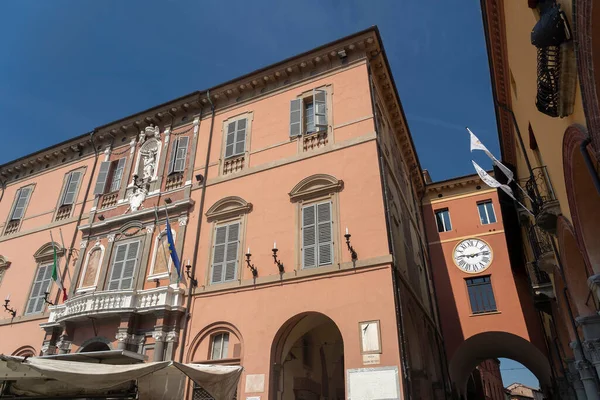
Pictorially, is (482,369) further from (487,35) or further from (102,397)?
(102,397)

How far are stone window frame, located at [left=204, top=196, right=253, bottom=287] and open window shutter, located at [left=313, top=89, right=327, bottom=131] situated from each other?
3.36 meters

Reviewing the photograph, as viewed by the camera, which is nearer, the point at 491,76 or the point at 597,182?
the point at 597,182

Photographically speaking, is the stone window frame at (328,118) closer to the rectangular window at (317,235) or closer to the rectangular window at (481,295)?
the rectangular window at (317,235)

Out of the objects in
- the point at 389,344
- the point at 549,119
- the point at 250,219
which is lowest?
the point at 389,344

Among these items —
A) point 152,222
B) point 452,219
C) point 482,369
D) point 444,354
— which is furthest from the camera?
point 482,369

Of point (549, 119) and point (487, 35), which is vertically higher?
point (487, 35)

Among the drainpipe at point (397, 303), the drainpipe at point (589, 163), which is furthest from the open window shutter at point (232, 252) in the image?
the drainpipe at point (589, 163)

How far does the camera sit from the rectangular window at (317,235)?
35.8ft

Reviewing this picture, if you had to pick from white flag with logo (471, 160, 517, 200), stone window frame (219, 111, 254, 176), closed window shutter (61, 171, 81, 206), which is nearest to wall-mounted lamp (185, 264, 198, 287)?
stone window frame (219, 111, 254, 176)

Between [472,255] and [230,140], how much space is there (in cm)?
1232

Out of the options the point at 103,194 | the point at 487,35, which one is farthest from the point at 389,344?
the point at 103,194

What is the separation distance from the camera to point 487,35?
1080 cm

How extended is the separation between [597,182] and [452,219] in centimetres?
1548

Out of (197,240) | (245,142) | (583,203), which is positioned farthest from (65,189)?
(583,203)
